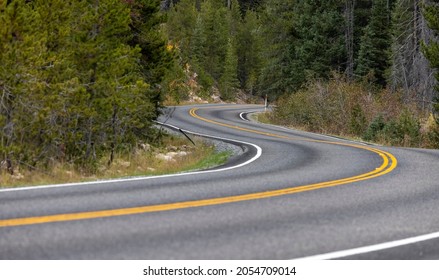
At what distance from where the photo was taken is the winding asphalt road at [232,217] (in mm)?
6014

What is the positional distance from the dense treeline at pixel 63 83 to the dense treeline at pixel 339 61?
451 inches

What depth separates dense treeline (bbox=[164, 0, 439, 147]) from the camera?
86.0ft

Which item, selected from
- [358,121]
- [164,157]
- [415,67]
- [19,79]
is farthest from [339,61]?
[19,79]

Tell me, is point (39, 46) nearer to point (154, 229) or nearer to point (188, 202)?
point (188, 202)

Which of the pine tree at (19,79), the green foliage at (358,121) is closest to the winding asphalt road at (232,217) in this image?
the pine tree at (19,79)

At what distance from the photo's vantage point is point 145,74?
20.5 metres

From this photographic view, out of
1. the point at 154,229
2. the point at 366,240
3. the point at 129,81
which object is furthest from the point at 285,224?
the point at 129,81

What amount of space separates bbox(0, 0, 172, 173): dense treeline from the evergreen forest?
4cm

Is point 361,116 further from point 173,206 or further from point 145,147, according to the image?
point 173,206

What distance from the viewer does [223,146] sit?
65.7 ft

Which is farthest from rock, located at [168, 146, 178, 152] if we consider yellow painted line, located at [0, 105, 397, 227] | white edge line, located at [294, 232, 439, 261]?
white edge line, located at [294, 232, 439, 261]

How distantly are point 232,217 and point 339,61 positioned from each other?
34.4 meters

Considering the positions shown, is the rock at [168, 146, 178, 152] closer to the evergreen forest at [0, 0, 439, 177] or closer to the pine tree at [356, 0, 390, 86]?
the evergreen forest at [0, 0, 439, 177]

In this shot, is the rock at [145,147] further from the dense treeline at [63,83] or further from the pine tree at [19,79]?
the pine tree at [19,79]
